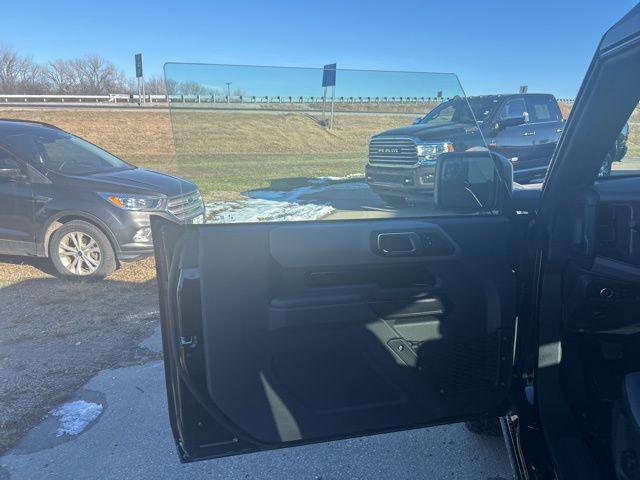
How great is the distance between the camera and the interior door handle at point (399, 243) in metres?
1.95

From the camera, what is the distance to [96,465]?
2.74 metres

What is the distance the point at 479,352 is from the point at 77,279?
5.18 meters

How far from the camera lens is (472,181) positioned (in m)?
2.15

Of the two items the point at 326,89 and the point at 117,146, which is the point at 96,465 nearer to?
the point at 326,89

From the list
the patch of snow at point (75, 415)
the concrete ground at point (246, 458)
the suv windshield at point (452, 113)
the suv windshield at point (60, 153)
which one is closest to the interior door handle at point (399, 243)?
the suv windshield at point (452, 113)

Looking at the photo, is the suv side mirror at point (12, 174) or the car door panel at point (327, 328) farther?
the suv side mirror at point (12, 174)

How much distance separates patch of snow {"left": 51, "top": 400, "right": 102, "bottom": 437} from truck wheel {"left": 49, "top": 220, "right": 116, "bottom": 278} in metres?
2.75

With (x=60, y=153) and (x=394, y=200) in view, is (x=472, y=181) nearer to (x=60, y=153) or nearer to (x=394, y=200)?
(x=394, y=200)

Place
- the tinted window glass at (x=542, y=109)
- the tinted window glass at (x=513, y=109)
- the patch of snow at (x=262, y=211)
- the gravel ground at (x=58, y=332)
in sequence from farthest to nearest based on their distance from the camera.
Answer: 1. the tinted window glass at (x=542, y=109)
2. the tinted window glass at (x=513, y=109)
3. the gravel ground at (x=58, y=332)
4. the patch of snow at (x=262, y=211)

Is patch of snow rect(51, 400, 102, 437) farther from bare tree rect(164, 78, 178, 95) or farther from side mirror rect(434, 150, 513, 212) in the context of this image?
side mirror rect(434, 150, 513, 212)

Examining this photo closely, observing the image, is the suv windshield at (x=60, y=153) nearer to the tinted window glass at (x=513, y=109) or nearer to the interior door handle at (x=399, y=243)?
the interior door handle at (x=399, y=243)

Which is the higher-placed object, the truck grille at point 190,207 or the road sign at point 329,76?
the road sign at point 329,76

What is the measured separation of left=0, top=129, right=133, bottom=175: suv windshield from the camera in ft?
19.3

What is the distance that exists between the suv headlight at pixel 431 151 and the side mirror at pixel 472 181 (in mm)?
98
